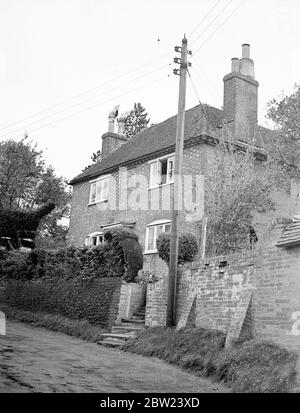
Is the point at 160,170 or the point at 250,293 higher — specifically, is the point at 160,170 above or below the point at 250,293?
above

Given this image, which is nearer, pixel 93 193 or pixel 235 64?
pixel 235 64

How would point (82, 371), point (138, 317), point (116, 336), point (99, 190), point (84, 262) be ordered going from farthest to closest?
point (99, 190) → point (84, 262) → point (138, 317) → point (116, 336) → point (82, 371)

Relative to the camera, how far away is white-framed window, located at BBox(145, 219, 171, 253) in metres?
22.9

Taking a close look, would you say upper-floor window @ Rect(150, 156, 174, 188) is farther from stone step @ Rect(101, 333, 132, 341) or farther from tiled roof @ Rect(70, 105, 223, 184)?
stone step @ Rect(101, 333, 132, 341)

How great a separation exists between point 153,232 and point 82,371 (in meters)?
14.1

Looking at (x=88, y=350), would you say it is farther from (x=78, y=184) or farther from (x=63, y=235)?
(x=63, y=235)

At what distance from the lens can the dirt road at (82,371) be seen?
814 centimetres

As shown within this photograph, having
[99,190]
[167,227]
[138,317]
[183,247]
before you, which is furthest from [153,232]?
[183,247]

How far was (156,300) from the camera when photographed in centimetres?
1480

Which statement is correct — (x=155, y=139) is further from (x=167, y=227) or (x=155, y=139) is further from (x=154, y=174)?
(x=167, y=227)

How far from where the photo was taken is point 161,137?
86.3 feet

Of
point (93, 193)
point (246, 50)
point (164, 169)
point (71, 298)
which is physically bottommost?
point (71, 298)

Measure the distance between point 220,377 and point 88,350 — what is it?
4807 millimetres
